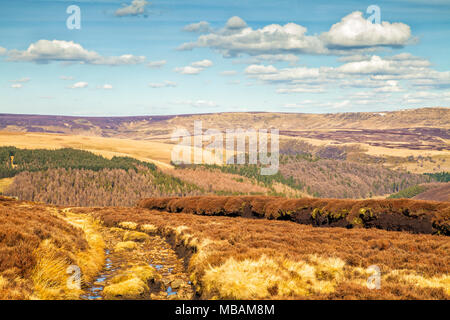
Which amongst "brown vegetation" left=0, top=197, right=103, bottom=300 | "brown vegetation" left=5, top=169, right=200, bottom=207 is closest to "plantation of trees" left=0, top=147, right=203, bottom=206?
"brown vegetation" left=5, top=169, right=200, bottom=207

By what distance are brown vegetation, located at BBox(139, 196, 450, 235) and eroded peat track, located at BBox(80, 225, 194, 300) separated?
15.6 metres

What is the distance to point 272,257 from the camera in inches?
568

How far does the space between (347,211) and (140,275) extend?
21704 mm

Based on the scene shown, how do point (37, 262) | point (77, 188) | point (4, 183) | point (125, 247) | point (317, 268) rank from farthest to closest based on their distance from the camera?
point (77, 188)
point (4, 183)
point (125, 247)
point (317, 268)
point (37, 262)

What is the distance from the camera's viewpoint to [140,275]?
15.3 meters

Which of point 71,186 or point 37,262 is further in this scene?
point 71,186

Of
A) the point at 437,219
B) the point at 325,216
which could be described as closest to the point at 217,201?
the point at 325,216

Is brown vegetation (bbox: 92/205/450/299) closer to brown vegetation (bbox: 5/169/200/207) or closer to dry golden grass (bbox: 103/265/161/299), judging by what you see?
dry golden grass (bbox: 103/265/161/299)

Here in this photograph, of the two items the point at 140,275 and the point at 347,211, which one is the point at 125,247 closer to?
the point at 140,275

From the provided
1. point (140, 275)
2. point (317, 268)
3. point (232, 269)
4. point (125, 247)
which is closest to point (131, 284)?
point (140, 275)

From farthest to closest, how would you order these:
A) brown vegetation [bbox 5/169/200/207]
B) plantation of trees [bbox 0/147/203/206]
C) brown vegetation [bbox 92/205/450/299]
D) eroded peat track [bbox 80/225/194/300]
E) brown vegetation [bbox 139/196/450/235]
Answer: plantation of trees [bbox 0/147/203/206]
brown vegetation [bbox 5/169/200/207]
brown vegetation [bbox 139/196/450/235]
eroded peat track [bbox 80/225/194/300]
brown vegetation [bbox 92/205/450/299]

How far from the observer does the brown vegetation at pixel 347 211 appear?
83.9 ft

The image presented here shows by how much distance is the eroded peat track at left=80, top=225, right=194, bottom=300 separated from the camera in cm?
1331
